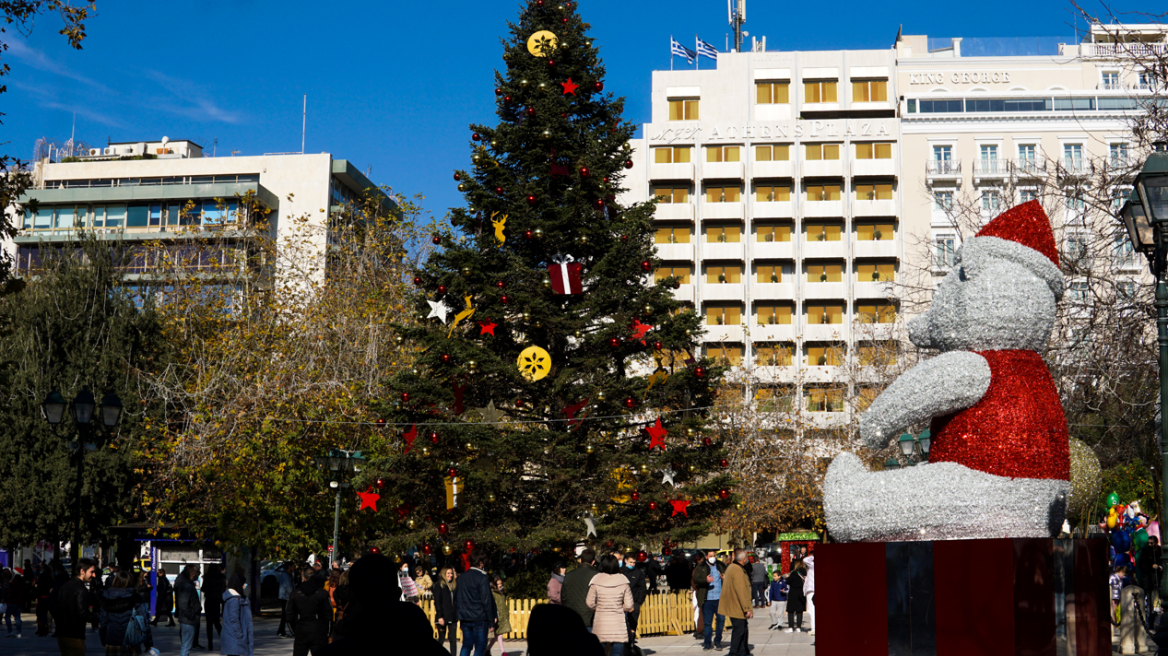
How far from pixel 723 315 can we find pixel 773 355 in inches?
306

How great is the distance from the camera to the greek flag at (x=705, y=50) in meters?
67.5

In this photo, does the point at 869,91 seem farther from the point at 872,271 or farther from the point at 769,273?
the point at 769,273

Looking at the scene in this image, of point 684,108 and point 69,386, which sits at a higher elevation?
point 684,108

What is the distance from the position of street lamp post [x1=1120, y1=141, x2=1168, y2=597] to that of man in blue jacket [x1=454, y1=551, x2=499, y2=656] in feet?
23.7

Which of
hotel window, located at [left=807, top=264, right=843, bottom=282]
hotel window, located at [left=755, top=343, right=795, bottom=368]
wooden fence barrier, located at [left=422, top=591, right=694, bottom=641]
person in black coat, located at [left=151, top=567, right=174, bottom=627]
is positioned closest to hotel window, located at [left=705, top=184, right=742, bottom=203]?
hotel window, located at [left=807, top=264, right=843, bottom=282]

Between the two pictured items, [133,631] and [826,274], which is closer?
[133,631]

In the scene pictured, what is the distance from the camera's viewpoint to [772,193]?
63750mm

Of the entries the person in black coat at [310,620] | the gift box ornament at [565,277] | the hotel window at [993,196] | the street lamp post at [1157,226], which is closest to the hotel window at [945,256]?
the hotel window at [993,196]

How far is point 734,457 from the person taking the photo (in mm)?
41469

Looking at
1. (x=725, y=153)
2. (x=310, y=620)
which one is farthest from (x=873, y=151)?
(x=310, y=620)

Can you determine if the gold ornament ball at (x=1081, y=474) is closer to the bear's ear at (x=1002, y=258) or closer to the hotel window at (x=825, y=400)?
the bear's ear at (x=1002, y=258)

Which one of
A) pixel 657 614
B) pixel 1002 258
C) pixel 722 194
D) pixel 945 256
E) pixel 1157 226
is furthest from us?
pixel 722 194

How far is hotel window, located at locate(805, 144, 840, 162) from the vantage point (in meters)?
63.0

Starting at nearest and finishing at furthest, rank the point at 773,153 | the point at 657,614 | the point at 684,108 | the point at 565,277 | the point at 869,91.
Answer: the point at 565,277
the point at 657,614
the point at 773,153
the point at 869,91
the point at 684,108
